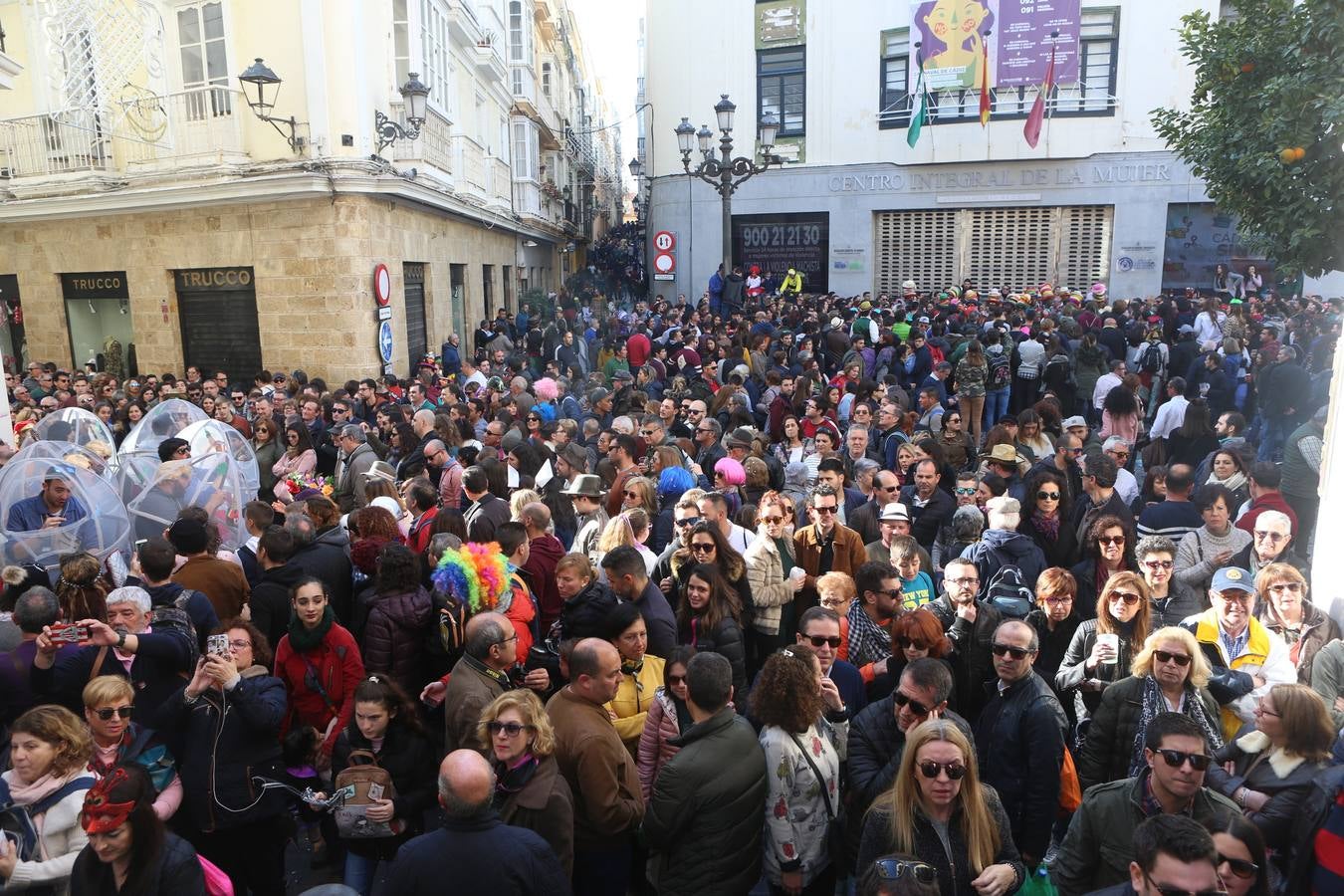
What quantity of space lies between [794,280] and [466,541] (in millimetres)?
18923

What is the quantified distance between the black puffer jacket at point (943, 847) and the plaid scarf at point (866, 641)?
1433 millimetres

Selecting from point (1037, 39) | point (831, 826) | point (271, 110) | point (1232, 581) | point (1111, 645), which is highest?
point (1037, 39)

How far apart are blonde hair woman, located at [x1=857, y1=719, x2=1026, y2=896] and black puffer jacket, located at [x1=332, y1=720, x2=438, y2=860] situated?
1.89 meters

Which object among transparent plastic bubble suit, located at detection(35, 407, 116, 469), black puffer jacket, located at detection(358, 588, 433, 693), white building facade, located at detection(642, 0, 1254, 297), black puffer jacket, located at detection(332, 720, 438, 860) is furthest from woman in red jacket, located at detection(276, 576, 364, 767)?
white building facade, located at detection(642, 0, 1254, 297)

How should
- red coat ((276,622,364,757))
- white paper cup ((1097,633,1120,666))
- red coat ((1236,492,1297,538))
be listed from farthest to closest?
red coat ((1236,492,1297,538)) < red coat ((276,622,364,757)) < white paper cup ((1097,633,1120,666))

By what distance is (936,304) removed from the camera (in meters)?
16.9

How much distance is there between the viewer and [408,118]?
43.2 feet

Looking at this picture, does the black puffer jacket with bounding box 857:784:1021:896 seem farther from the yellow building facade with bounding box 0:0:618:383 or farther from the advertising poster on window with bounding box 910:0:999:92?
the advertising poster on window with bounding box 910:0:999:92

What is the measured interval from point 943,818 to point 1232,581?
2139mm

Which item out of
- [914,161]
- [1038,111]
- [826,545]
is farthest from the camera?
[914,161]

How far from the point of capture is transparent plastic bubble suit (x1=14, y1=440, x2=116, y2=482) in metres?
6.35

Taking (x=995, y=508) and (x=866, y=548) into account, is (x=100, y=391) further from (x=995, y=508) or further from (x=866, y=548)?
(x=995, y=508)

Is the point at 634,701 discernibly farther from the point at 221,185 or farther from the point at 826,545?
the point at 221,185

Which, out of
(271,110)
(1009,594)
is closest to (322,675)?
(1009,594)
